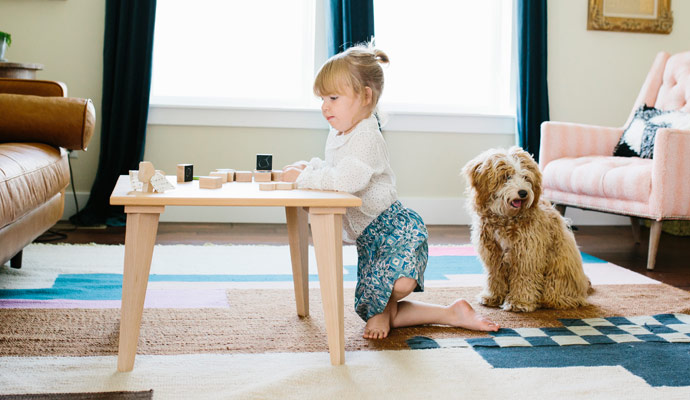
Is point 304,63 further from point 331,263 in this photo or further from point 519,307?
point 331,263

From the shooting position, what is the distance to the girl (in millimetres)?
1562

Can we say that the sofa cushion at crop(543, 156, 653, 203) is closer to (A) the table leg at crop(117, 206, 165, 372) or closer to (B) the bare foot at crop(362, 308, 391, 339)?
(B) the bare foot at crop(362, 308, 391, 339)

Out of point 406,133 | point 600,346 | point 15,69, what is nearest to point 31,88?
point 15,69

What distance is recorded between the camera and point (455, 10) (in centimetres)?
382

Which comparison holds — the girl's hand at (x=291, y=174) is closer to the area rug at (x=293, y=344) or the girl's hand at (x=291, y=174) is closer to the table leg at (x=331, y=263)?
the table leg at (x=331, y=263)

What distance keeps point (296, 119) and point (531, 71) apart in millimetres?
1378

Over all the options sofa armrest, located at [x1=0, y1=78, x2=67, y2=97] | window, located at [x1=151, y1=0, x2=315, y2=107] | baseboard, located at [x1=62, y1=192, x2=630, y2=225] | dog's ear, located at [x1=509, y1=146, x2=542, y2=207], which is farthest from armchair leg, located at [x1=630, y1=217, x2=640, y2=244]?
sofa armrest, located at [x1=0, y1=78, x2=67, y2=97]

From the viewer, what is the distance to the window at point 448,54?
378 centimetres

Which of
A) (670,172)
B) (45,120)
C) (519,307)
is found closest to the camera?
(519,307)

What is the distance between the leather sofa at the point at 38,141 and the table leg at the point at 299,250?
2.25 ft

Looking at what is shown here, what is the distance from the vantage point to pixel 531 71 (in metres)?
3.64

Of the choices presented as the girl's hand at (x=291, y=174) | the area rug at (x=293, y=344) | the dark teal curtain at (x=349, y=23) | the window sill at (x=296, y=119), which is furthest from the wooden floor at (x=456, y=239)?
the girl's hand at (x=291, y=174)

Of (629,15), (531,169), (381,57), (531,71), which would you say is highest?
(629,15)

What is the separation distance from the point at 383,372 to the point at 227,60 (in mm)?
2716
